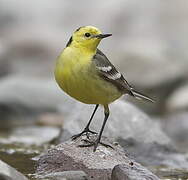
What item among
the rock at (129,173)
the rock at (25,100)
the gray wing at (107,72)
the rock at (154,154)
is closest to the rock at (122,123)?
the rock at (154,154)

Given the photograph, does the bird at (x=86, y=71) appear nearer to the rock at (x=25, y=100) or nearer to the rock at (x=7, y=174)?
the rock at (x=7, y=174)

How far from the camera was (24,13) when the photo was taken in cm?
2142

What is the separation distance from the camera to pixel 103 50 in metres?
19.2

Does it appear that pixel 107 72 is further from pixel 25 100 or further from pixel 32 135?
pixel 25 100

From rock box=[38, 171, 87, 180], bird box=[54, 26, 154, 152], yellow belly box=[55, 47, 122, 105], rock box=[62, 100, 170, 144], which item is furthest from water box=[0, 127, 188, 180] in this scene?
yellow belly box=[55, 47, 122, 105]

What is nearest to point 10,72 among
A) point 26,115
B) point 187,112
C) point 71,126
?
point 26,115

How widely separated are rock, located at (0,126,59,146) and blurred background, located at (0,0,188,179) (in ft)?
1.65

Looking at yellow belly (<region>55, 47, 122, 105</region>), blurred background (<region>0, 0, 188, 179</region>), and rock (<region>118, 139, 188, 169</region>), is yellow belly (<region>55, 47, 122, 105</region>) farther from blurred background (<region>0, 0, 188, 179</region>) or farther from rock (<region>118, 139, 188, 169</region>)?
blurred background (<region>0, 0, 188, 179</region>)

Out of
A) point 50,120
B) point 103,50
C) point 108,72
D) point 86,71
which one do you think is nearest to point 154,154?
point 108,72

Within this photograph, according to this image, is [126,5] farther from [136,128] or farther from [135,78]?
[136,128]

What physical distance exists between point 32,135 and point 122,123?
2.25 metres

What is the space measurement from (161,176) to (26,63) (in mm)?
10501

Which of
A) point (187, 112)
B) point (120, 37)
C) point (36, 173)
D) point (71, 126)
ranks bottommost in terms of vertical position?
point (36, 173)

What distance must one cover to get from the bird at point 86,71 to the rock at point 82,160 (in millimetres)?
137
